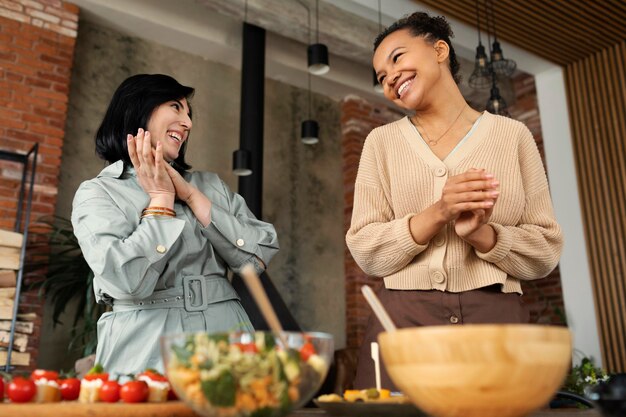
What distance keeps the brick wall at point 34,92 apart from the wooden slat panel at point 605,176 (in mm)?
4837

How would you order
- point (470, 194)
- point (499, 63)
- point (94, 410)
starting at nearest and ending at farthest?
point (94, 410) → point (470, 194) → point (499, 63)

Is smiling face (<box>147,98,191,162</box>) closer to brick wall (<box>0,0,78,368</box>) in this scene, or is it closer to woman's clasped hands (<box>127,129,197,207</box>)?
woman's clasped hands (<box>127,129,197,207</box>)

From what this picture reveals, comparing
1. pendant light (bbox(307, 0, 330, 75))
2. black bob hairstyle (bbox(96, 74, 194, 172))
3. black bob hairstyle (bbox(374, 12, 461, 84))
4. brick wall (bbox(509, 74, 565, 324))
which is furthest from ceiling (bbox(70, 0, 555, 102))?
black bob hairstyle (bbox(374, 12, 461, 84))

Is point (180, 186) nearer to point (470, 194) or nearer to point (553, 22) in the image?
point (470, 194)

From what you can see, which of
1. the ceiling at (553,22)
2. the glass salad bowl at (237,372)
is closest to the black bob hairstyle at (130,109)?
the glass salad bowl at (237,372)

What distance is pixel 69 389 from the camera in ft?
2.68

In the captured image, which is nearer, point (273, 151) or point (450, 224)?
point (450, 224)

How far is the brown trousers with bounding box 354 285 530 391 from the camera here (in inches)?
44.2

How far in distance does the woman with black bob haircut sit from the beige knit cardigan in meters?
0.33

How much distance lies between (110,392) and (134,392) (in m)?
0.04

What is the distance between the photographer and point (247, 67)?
5281 mm

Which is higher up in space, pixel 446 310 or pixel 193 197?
pixel 193 197

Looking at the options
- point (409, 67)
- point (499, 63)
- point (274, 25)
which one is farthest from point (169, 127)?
point (274, 25)

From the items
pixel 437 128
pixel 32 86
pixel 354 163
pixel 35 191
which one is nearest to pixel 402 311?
pixel 437 128
